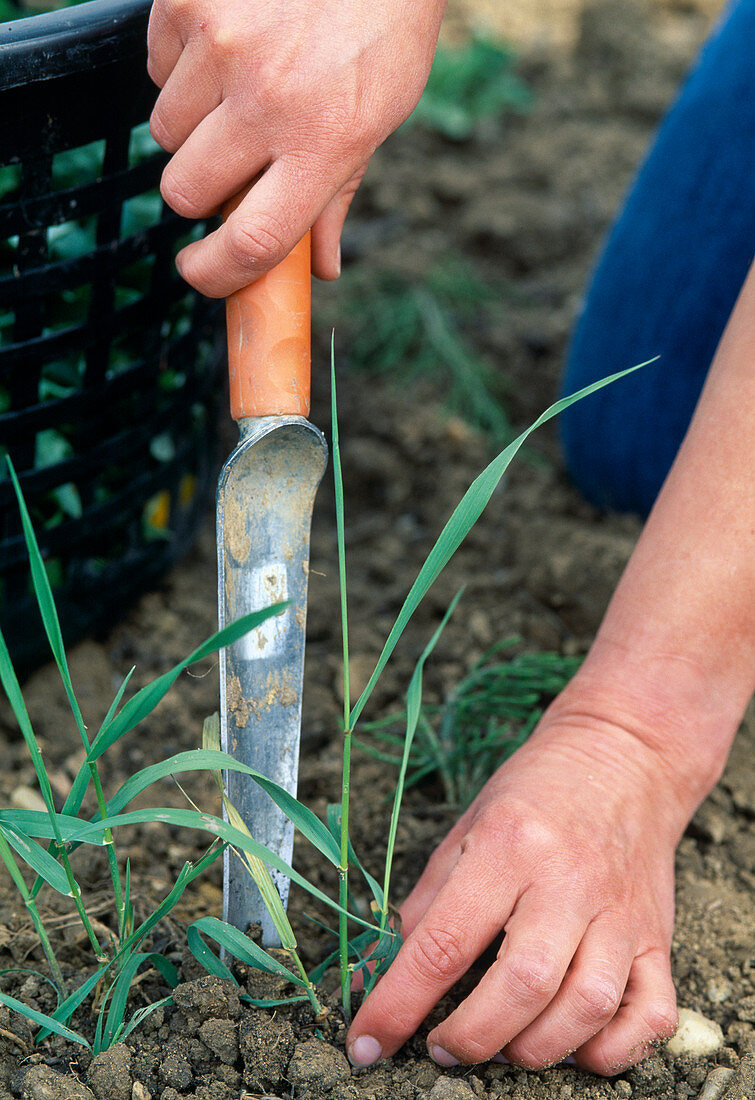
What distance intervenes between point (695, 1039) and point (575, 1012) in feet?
0.48

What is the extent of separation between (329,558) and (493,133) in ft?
5.04

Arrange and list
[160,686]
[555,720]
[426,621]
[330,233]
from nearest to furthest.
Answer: [160,686]
[330,233]
[555,720]
[426,621]

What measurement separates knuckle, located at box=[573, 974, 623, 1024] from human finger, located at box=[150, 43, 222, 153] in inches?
29.5

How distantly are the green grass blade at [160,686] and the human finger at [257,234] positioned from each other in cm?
29

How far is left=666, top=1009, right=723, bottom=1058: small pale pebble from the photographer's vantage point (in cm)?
92

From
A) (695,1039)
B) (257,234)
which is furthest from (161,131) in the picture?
(695,1039)

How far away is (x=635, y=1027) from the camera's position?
2.88 feet

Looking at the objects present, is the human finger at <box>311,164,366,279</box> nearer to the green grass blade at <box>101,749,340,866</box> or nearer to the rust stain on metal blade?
the rust stain on metal blade

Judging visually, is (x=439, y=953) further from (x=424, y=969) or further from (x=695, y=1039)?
(x=695, y=1039)

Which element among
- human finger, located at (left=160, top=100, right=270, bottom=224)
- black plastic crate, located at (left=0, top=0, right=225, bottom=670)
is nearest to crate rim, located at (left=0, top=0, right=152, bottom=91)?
black plastic crate, located at (left=0, top=0, right=225, bottom=670)

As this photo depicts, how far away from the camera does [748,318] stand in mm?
1052

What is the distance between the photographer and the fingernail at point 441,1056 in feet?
2.81

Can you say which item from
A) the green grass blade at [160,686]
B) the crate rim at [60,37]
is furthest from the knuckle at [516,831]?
the crate rim at [60,37]

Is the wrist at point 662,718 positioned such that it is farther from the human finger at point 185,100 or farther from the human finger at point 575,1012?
the human finger at point 185,100
